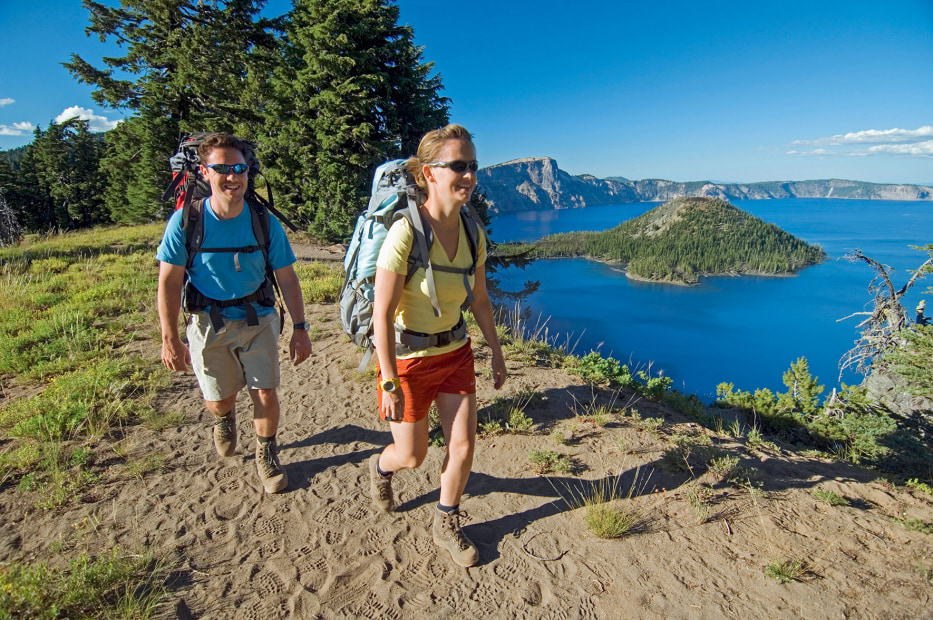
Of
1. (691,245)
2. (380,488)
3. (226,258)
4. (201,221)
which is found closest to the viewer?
(201,221)

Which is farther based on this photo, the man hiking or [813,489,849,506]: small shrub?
[813,489,849,506]: small shrub

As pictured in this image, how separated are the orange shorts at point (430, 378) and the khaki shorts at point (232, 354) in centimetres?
120

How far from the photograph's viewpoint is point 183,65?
20625 mm

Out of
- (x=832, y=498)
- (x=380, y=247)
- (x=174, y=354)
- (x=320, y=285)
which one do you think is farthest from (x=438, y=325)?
(x=320, y=285)

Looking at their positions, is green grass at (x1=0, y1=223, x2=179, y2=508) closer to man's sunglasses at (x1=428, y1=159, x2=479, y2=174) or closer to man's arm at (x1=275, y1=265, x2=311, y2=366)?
man's arm at (x1=275, y1=265, x2=311, y2=366)

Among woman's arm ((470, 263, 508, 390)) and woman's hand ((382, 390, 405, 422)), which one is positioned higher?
woman's arm ((470, 263, 508, 390))

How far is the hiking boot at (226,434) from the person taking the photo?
11.3 ft

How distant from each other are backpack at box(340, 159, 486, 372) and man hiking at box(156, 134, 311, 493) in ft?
1.76

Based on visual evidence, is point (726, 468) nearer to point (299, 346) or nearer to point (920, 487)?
point (920, 487)

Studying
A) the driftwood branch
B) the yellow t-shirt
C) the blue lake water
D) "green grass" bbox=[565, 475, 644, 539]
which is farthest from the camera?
the blue lake water

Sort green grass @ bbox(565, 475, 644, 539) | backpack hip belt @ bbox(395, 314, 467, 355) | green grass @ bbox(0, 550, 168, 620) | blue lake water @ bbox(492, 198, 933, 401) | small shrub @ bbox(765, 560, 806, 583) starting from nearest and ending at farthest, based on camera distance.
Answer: green grass @ bbox(0, 550, 168, 620)
backpack hip belt @ bbox(395, 314, 467, 355)
small shrub @ bbox(765, 560, 806, 583)
green grass @ bbox(565, 475, 644, 539)
blue lake water @ bbox(492, 198, 933, 401)

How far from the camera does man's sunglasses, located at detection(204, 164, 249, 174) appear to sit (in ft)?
8.63

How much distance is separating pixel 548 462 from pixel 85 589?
2.96 m

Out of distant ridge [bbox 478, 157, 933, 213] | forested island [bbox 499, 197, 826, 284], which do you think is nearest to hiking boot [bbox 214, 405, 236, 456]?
forested island [bbox 499, 197, 826, 284]
